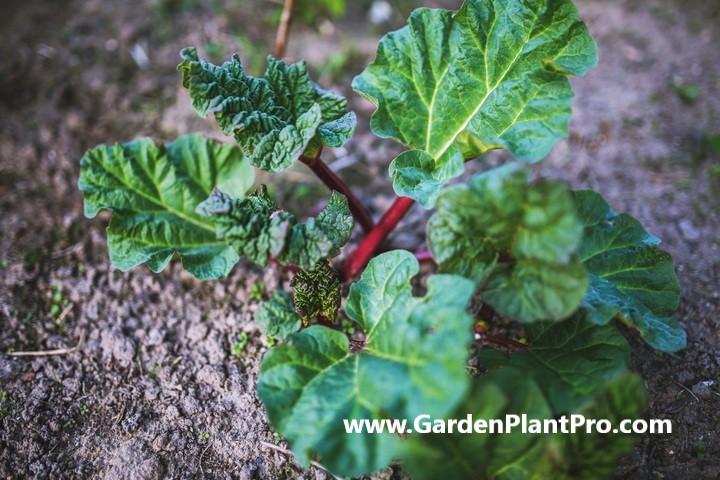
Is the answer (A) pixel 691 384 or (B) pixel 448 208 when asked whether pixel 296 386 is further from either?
(A) pixel 691 384

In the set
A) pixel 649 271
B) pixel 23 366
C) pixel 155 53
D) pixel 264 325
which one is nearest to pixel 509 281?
pixel 649 271

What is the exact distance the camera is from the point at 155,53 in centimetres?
318

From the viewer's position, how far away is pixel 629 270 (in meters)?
1.90

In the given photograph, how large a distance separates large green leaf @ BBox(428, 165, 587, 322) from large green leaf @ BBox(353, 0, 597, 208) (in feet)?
0.63

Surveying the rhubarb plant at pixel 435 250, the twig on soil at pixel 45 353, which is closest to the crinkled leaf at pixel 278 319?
the rhubarb plant at pixel 435 250

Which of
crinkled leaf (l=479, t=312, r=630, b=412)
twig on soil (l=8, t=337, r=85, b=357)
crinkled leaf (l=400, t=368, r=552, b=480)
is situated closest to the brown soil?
twig on soil (l=8, t=337, r=85, b=357)

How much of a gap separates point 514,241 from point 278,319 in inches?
29.2

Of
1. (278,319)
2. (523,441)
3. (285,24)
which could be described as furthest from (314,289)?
(285,24)

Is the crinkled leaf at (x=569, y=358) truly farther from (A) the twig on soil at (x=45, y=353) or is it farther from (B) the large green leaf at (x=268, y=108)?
(A) the twig on soil at (x=45, y=353)

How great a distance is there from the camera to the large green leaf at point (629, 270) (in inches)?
68.7

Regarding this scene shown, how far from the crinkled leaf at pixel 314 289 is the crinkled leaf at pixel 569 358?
1.66ft

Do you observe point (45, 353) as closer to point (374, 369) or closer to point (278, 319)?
point (278, 319)

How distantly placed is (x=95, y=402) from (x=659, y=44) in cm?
337

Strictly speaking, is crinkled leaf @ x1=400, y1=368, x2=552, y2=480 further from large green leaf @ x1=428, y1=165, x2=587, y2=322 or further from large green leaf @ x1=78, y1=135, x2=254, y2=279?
large green leaf @ x1=78, y1=135, x2=254, y2=279
